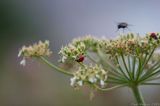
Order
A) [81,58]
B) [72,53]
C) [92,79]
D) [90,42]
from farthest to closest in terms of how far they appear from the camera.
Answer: [90,42] → [72,53] → [81,58] → [92,79]

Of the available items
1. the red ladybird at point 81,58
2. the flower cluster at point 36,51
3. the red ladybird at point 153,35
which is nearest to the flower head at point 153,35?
the red ladybird at point 153,35

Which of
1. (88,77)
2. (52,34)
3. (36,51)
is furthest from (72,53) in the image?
(52,34)

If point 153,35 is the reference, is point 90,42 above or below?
above

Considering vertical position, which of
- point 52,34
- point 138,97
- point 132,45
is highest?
point 52,34

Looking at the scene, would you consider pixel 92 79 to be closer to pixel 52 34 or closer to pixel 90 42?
pixel 90 42

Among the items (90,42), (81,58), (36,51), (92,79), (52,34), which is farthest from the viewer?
(52,34)

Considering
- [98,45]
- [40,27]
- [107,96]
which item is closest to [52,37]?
[40,27]

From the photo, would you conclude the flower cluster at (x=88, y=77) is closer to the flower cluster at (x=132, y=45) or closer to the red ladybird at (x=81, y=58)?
the red ladybird at (x=81, y=58)
